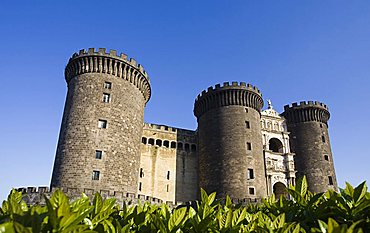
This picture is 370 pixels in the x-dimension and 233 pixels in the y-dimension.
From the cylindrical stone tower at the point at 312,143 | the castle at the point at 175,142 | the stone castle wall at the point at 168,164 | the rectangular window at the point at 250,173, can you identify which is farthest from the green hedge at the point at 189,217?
the cylindrical stone tower at the point at 312,143

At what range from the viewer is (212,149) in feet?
119

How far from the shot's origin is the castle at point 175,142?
28562mm

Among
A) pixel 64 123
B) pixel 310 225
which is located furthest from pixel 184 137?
pixel 310 225

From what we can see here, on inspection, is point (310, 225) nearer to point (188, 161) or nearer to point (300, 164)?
point (188, 161)

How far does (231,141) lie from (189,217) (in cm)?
3186

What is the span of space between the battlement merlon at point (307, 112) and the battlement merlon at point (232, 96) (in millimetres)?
6591

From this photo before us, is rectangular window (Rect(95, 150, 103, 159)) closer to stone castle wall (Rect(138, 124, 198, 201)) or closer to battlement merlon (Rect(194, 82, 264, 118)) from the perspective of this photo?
stone castle wall (Rect(138, 124, 198, 201))

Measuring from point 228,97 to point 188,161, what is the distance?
9995 millimetres

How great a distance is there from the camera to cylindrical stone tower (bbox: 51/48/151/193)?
27.7m

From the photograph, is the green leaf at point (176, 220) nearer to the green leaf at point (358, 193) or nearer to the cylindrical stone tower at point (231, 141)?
the green leaf at point (358, 193)

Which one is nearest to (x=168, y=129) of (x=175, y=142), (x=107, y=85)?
(x=175, y=142)

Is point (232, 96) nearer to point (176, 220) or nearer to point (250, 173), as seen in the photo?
point (250, 173)

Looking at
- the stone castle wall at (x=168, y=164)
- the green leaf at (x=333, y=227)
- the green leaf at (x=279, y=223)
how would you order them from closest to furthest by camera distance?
the green leaf at (x=333, y=227)
the green leaf at (x=279, y=223)
the stone castle wall at (x=168, y=164)

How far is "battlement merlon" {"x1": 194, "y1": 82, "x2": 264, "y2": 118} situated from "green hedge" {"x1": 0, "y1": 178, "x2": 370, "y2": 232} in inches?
1308
